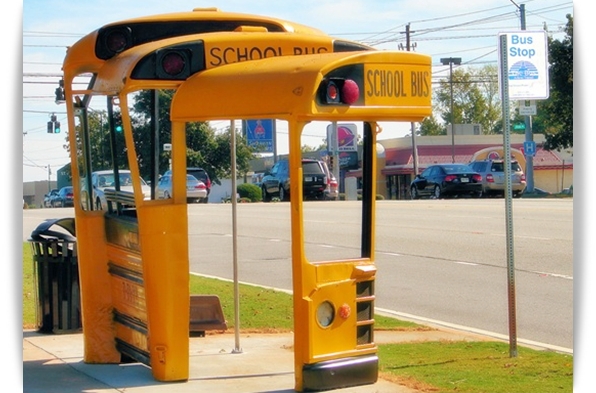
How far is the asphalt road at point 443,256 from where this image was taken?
11.0m

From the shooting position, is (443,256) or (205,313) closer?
(205,313)

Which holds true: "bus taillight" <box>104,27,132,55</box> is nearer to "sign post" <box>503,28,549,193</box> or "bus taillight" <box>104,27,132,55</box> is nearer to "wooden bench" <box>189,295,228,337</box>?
"wooden bench" <box>189,295,228,337</box>

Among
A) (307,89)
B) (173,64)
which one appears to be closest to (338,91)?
(307,89)

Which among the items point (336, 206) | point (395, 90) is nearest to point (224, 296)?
point (395, 90)

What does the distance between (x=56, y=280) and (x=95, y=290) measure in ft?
4.51

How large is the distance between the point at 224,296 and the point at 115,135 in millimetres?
4568

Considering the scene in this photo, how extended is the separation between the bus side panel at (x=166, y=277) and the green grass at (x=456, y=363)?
1.59m

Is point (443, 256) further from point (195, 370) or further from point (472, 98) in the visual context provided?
point (472, 98)

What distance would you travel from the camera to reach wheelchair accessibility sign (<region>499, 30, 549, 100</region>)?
7.57m

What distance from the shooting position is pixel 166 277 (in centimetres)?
645

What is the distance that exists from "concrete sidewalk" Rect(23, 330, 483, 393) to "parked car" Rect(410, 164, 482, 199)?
2835 centimetres

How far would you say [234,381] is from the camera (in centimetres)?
686

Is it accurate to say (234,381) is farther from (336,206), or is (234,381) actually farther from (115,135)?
(336,206)
